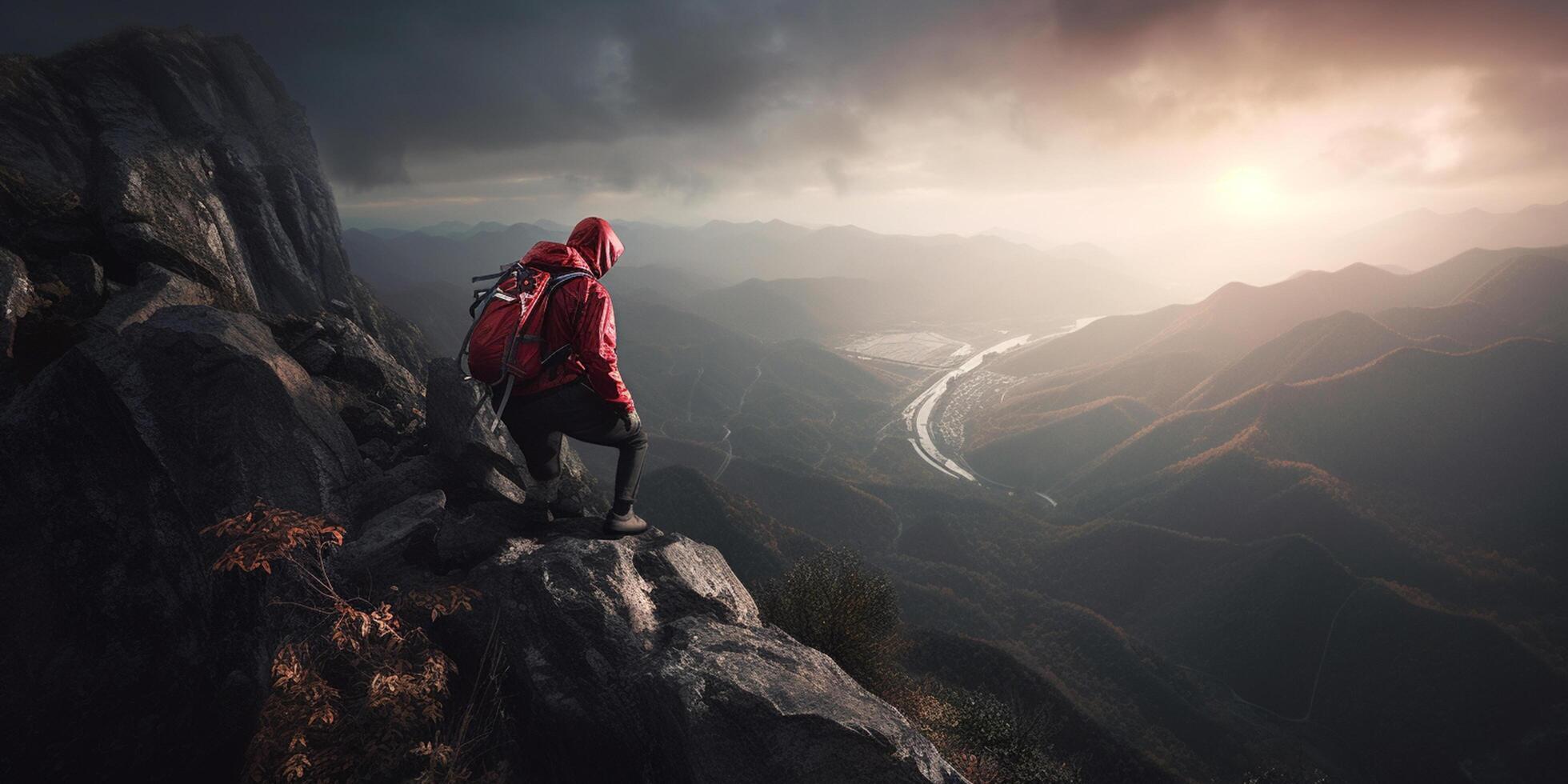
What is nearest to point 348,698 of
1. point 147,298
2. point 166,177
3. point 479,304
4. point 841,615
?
point 479,304

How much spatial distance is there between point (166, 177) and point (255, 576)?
3544cm

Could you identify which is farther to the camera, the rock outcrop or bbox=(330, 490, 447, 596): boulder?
bbox=(330, 490, 447, 596): boulder

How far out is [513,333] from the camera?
867 centimetres

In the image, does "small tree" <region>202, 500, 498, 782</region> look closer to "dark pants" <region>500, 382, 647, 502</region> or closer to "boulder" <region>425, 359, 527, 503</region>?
"dark pants" <region>500, 382, 647, 502</region>

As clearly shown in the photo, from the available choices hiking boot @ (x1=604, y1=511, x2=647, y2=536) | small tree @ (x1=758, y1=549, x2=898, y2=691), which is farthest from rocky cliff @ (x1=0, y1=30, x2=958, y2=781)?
small tree @ (x1=758, y1=549, x2=898, y2=691)

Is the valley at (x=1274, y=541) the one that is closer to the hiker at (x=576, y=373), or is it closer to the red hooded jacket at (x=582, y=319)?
the hiker at (x=576, y=373)

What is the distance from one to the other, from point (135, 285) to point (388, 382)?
247 inches

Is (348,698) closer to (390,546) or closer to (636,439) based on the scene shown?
(390,546)

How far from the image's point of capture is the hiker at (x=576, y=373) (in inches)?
349

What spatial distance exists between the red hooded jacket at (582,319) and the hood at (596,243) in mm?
13

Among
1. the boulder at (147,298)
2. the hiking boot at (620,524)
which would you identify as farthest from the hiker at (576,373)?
the boulder at (147,298)

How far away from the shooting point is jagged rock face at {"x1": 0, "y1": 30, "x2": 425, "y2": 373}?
16.2 m

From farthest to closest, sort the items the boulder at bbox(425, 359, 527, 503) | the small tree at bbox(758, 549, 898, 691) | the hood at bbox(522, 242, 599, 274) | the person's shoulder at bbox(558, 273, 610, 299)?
the small tree at bbox(758, 549, 898, 691)
the boulder at bbox(425, 359, 527, 503)
the hood at bbox(522, 242, 599, 274)
the person's shoulder at bbox(558, 273, 610, 299)

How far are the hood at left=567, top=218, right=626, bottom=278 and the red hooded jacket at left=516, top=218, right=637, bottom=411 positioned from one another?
0.01m
